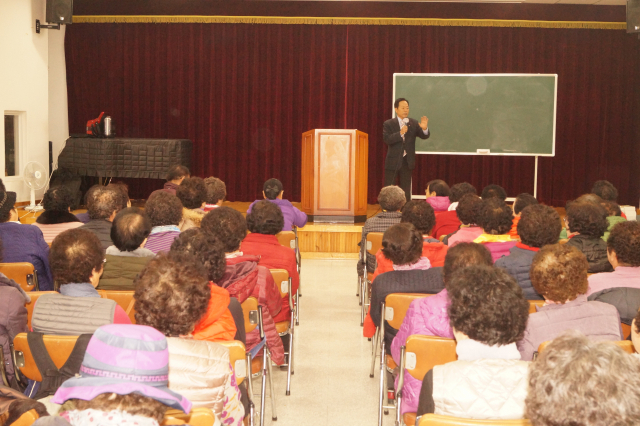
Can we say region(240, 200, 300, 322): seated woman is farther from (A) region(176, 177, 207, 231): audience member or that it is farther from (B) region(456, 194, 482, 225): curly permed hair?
(B) region(456, 194, 482, 225): curly permed hair

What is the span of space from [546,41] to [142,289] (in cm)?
926

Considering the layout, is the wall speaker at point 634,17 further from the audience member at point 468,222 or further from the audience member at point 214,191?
the audience member at point 214,191

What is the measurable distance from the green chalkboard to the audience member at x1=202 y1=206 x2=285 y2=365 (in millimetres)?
6242

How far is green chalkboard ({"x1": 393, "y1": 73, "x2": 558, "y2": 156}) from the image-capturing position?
902 cm

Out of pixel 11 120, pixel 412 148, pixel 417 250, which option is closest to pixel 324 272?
pixel 412 148

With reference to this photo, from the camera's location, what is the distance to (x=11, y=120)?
8.58m

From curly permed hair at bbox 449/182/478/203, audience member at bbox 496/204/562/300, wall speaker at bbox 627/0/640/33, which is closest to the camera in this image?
audience member at bbox 496/204/562/300

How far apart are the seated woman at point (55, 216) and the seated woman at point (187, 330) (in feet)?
7.67

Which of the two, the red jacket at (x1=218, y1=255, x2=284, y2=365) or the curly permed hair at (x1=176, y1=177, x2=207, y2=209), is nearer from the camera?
the red jacket at (x1=218, y1=255, x2=284, y2=365)

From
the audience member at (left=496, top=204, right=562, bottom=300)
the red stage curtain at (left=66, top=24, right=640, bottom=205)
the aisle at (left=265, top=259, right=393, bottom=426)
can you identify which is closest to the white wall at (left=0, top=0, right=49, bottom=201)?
the red stage curtain at (left=66, top=24, right=640, bottom=205)

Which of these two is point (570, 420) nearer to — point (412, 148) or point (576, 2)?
point (412, 148)

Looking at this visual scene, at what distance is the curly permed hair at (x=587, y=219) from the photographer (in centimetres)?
356

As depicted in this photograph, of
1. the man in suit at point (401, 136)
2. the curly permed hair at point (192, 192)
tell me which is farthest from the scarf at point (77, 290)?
the man in suit at point (401, 136)

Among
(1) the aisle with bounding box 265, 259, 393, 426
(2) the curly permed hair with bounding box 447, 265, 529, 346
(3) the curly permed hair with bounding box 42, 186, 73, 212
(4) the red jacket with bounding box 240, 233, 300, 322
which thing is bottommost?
(1) the aisle with bounding box 265, 259, 393, 426
